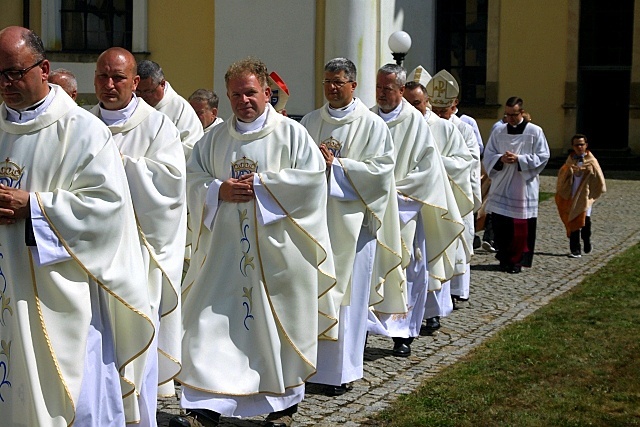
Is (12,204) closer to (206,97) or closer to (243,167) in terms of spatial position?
(243,167)

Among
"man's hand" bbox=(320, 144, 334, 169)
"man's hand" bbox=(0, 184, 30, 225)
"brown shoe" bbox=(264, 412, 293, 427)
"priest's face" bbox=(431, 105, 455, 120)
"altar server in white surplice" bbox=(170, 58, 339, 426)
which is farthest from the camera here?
"priest's face" bbox=(431, 105, 455, 120)

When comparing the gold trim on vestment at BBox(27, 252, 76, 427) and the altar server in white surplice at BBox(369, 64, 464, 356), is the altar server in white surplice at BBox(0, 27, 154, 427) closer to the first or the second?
the gold trim on vestment at BBox(27, 252, 76, 427)

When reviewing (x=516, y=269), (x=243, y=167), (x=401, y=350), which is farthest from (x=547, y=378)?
(x=516, y=269)

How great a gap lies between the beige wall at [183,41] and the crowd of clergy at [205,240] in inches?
312

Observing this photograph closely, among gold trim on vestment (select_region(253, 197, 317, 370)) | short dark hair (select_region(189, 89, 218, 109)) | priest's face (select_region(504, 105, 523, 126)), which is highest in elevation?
short dark hair (select_region(189, 89, 218, 109))

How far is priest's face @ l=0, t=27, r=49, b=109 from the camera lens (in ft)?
15.0

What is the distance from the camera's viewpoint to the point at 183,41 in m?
17.4

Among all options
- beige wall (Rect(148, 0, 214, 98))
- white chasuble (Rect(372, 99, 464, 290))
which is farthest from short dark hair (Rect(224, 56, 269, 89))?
beige wall (Rect(148, 0, 214, 98))

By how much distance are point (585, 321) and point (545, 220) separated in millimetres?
8341

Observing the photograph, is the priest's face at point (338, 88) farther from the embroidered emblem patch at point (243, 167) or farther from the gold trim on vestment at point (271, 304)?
the gold trim on vestment at point (271, 304)

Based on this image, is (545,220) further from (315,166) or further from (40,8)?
(315,166)

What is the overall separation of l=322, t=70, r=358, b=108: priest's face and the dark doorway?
902 inches

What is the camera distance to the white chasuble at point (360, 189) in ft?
23.8

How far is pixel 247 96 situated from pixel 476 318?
4.29 meters
